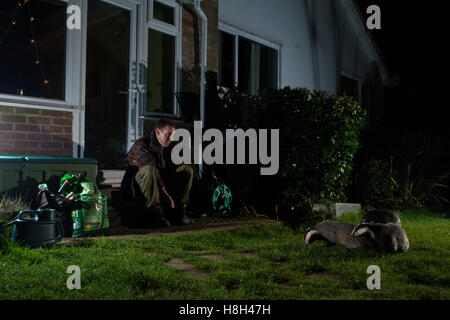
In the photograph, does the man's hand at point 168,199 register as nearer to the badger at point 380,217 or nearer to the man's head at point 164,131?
the man's head at point 164,131

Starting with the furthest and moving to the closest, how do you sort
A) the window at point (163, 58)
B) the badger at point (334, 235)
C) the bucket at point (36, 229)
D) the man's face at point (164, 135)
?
the window at point (163, 58) → the man's face at point (164, 135) → the badger at point (334, 235) → the bucket at point (36, 229)

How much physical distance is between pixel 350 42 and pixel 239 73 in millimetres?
5425

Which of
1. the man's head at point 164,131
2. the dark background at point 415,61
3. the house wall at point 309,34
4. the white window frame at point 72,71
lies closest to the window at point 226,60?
the house wall at point 309,34

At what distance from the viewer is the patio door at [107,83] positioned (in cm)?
785

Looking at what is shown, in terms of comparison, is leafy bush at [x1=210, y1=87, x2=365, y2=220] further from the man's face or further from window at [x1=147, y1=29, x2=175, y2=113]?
the man's face

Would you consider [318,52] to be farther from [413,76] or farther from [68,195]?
[68,195]

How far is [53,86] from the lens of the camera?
6.53m

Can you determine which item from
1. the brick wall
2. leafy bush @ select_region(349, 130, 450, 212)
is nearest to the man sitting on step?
the brick wall

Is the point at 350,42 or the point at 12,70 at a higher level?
the point at 350,42

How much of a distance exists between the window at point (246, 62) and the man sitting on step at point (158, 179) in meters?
3.04

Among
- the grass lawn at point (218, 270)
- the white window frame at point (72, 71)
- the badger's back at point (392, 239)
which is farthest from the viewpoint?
the white window frame at point (72, 71)

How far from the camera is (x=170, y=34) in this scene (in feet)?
24.7

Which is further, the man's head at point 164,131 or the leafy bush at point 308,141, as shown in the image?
the leafy bush at point 308,141
